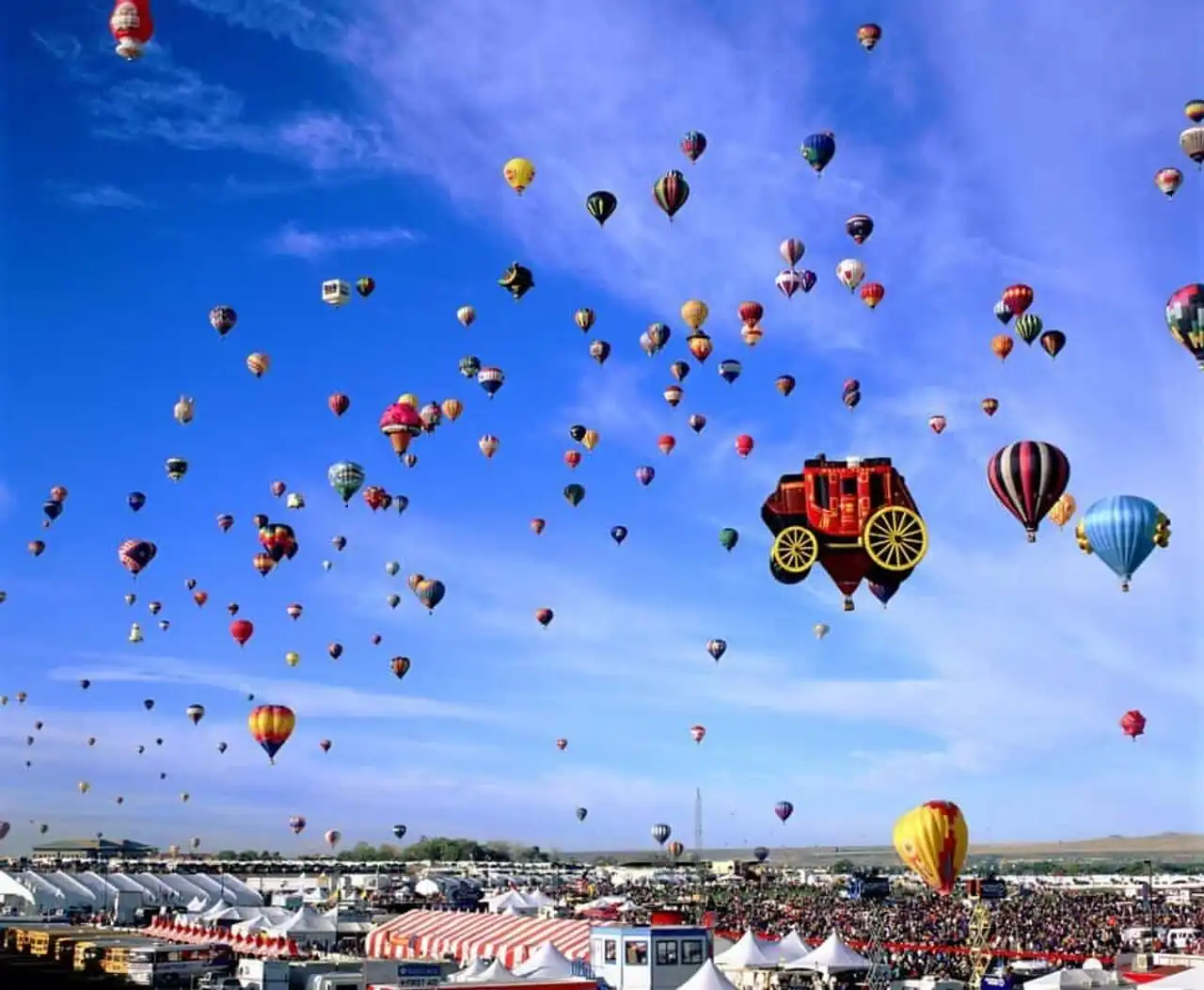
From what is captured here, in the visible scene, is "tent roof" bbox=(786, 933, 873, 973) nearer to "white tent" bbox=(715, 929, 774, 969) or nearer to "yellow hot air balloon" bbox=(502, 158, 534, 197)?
"white tent" bbox=(715, 929, 774, 969)

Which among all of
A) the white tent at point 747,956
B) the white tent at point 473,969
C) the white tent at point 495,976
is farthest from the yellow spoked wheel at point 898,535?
the white tent at point 473,969

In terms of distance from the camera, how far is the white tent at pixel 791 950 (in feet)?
139

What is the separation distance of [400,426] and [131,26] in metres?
23.3

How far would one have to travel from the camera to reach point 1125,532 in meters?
43.2

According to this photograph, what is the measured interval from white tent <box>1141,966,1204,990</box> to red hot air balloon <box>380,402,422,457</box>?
116ft

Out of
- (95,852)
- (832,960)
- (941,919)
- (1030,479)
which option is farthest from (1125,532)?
(95,852)

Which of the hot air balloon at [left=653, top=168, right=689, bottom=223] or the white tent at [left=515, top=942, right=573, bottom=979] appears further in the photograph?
the hot air balloon at [left=653, top=168, right=689, bottom=223]

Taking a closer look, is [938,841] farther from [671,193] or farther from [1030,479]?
[671,193]

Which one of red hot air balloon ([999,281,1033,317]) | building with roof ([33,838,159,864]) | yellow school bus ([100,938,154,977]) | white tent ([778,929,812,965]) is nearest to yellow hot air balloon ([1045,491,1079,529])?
red hot air balloon ([999,281,1033,317])

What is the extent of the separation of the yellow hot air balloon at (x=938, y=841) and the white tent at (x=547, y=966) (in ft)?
30.8

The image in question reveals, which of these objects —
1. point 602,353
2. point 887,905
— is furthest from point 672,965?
point 887,905

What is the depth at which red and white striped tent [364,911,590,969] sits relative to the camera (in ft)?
133

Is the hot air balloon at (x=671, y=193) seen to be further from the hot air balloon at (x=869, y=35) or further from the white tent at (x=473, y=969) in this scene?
the white tent at (x=473, y=969)

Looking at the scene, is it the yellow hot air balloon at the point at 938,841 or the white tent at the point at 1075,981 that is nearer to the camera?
the white tent at the point at 1075,981
